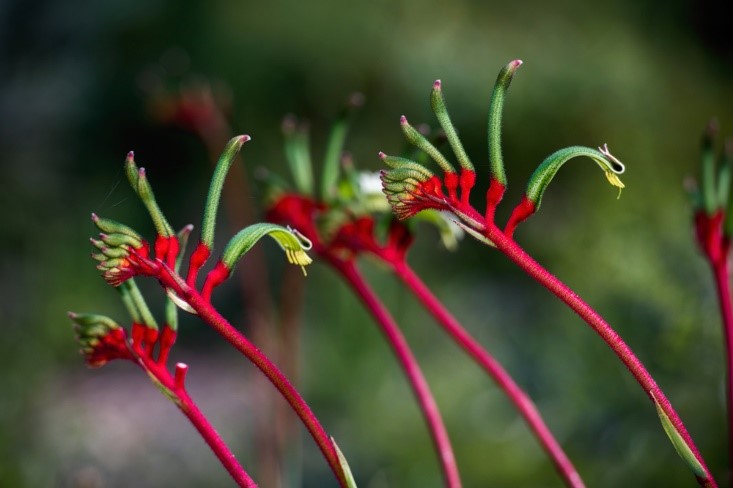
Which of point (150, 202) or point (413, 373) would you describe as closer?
point (150, 202)

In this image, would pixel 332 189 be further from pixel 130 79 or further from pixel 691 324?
pixel 130 79

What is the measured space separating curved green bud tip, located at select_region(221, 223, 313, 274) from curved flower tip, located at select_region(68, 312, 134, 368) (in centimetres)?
8

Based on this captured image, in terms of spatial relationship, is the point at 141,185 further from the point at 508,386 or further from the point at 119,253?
the point at 508,386

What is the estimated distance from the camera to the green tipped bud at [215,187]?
39 centimetres

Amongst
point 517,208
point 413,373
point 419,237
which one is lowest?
point 419,237

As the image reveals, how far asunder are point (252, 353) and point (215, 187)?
0.07 meters

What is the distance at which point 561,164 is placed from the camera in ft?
1.25

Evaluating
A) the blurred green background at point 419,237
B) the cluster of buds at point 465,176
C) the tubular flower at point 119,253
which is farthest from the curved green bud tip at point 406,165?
the blurred green background at point 419,237

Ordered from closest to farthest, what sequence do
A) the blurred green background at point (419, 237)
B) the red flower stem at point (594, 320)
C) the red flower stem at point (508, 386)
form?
1. the red flower stem at point (594, 320)
2. the red flower stem at point (508, 386)
3. the blurred green background at point (419, 237)

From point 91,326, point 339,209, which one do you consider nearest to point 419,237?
point 339,209

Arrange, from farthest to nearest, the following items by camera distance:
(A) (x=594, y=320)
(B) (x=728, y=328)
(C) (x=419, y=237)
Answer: (C) (x=419, y=237), (B) (x=728, y=328), (A) (x=594, y=320)

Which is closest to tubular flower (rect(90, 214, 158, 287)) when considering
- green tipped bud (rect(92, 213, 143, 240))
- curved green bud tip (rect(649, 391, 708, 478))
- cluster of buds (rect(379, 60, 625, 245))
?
green tipped bud (rect(92, 213, 143, 240))

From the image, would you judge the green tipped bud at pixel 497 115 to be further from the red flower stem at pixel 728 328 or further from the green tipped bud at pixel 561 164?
the red flower stem at pixel 728 328

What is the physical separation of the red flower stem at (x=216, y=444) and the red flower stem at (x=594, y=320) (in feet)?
0.46
